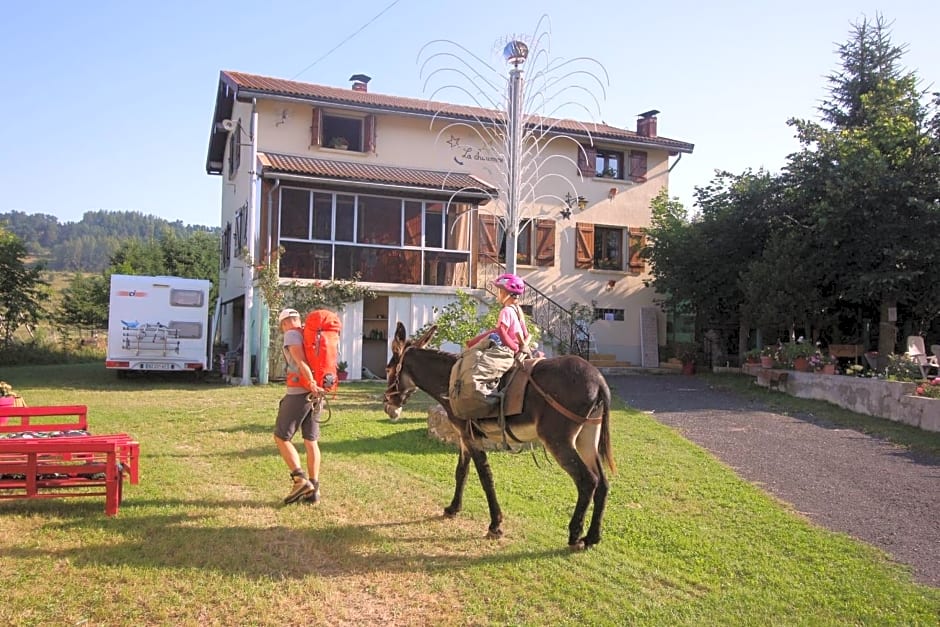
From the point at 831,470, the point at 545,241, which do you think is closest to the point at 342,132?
the point at 545,241

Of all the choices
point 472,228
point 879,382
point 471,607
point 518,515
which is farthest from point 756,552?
point 472,228

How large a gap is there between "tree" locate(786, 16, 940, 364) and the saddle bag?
38.9ft

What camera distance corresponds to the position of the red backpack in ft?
21.0

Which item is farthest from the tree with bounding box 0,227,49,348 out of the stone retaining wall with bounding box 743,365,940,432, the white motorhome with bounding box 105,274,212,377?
the stone retaining wall with bounding box 743,365,940,432

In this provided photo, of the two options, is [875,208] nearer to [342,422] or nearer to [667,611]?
[342,422]

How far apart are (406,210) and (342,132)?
3.48m

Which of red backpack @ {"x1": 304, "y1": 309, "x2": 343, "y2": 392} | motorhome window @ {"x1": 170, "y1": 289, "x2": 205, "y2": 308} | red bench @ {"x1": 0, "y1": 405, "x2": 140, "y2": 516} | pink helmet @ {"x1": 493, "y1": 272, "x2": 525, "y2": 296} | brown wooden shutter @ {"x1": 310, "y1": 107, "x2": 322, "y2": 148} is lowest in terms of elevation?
red bench @ {"x1": 0, "y1": 405, "x2": 140, "y2": 516}

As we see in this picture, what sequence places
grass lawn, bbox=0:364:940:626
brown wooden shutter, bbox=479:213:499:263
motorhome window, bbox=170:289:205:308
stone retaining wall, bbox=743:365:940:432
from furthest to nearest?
brown wooden shutter, bbox=479:213:499:263
motorhome window, bbox=170:289:205:308
stone retaining wall, bbox=743:365:940:432
grass lawn, bbox=0:364:940:626

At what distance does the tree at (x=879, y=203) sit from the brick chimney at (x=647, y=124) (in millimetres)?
8022

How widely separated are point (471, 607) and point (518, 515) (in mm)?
1969

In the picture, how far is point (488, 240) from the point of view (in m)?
22.2

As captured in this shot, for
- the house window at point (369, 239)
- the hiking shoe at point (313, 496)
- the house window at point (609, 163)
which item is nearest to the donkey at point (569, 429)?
the hiking shoe at point (313, 496)

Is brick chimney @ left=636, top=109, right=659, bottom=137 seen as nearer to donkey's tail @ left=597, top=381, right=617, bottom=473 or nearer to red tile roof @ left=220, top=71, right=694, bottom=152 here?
red tile roof @ left=220, top=71, right=694, bottom=152

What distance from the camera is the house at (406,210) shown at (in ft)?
59.5
